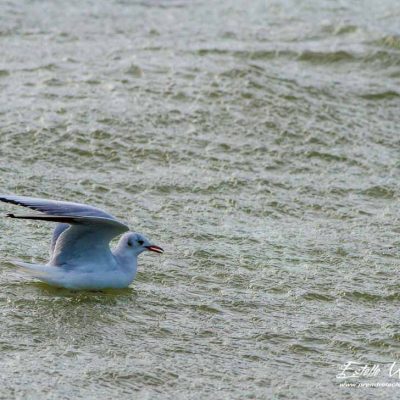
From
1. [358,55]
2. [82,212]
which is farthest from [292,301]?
[358,55]

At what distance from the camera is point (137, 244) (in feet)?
25.3

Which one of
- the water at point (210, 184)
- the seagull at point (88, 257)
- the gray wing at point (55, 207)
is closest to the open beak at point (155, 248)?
the seagull at point (88, 257)

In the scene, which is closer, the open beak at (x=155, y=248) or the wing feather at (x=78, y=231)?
the wing feather at (x=78, y=231)

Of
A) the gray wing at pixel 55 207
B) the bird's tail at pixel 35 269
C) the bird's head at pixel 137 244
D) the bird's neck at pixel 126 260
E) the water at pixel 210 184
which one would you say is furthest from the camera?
the bird's head at pixel 137 244

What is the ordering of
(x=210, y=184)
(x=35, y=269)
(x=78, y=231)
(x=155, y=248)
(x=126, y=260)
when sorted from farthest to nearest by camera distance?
1. (x=210, y=184)
2. (x=155, y=248)
3. (x=126, y=260)
4. (x=78, y=231)
5. (x=35, y=269)

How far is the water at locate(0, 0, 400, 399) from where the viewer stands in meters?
6.61

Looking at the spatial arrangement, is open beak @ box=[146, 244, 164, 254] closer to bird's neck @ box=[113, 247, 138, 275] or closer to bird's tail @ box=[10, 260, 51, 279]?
bird's neck @ box=[113, 247, 138, 275]

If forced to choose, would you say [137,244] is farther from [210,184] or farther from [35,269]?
[210,184]

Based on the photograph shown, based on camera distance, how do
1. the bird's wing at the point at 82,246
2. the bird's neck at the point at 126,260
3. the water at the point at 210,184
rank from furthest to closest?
the bird's neck at the point at 126,260 < the bird's wing at the point at 82,246 < the water at the point at 210,184

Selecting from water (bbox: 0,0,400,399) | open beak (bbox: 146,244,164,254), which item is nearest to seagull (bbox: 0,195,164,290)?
open beak (bbox: 146,244,164,254)

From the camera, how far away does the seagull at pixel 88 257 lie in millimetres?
7238

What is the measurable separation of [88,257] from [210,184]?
2.48 meters

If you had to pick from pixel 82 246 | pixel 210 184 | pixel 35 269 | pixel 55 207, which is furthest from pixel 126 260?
pixel 210 184

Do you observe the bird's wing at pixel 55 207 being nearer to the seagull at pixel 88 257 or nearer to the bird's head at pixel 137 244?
the seagull at pixel 88 257
